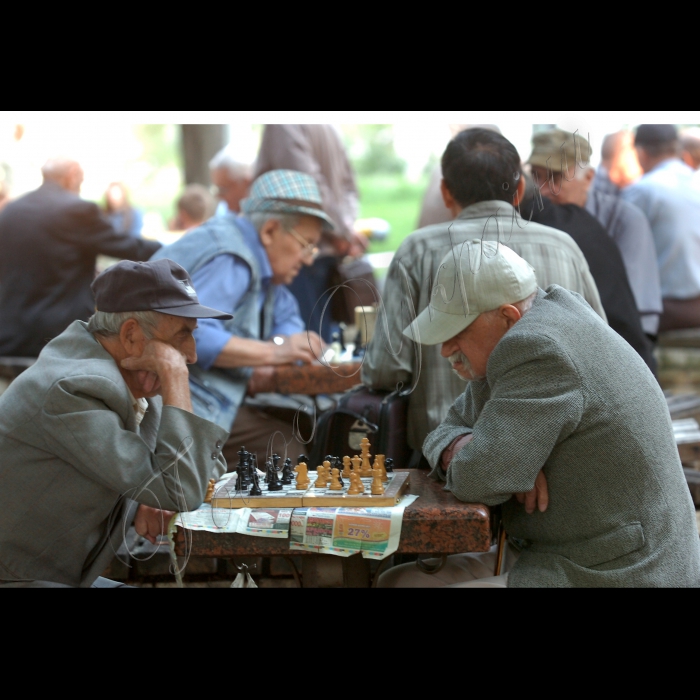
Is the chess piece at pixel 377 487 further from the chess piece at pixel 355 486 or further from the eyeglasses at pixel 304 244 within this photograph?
the eyeglasses at pixel 304 244

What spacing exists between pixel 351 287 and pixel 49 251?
70.0 inches

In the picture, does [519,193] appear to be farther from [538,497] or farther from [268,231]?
[268,231]

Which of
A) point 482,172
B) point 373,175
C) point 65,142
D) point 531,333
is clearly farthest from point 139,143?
point 531,333

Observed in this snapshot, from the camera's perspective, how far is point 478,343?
257 centimetres

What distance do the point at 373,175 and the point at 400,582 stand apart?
389 inches

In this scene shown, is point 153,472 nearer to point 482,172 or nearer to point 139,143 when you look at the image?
point 482,172

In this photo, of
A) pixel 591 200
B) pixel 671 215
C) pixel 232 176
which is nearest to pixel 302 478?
pixel 591 200

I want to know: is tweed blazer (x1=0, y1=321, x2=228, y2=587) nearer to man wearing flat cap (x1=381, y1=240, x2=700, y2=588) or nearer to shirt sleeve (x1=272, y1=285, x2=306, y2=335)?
man wearing flat cap (x1=381, y1=240, x2=700, y2=588)

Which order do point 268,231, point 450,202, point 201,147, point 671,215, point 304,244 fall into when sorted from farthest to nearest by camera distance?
1. point 201,147
2. point 671,215
3. point 304,244
4. point 268,231
5. point 450,202

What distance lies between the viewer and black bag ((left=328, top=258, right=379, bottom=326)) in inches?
174

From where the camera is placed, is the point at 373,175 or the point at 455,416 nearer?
the point at 455,416

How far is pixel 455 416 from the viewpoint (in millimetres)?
2795

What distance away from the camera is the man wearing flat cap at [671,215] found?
5723 mm

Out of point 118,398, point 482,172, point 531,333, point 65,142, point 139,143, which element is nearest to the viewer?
point 531,333
